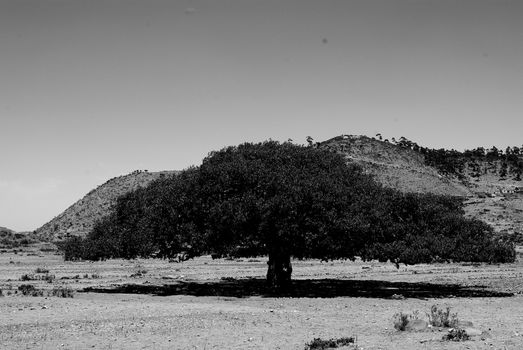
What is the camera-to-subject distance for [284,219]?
29594 millimetres

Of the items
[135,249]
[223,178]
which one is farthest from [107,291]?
[223,178]

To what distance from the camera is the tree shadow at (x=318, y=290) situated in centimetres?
3231

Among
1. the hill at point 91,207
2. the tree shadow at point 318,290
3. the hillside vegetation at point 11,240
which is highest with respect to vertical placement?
the hill at point 91,207

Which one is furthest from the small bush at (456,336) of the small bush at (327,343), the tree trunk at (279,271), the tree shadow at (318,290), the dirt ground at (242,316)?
the tree trunk at (279,271)

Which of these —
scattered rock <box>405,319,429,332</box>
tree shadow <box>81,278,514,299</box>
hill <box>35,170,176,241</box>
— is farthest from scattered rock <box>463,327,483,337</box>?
hill <box>35,170,176,241</box>

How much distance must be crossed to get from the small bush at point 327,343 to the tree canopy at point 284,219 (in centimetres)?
1215

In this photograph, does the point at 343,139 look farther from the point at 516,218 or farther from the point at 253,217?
the point at 253,217

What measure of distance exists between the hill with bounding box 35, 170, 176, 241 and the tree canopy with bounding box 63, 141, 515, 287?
11586 cm

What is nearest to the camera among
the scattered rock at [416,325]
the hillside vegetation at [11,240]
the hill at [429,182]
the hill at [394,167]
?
the scattered rock at [416,325]

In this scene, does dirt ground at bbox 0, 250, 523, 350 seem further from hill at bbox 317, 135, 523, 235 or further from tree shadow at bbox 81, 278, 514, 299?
hill at bbox 317, 135, 523, 235

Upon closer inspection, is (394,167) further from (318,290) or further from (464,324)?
(464,324)

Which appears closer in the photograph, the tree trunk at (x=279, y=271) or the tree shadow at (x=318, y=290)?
the tree shadow at (x=318, y=290)

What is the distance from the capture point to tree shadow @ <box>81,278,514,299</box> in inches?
1272

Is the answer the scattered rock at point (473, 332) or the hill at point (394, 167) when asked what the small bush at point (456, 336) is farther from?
the hill at point (394, 167)
